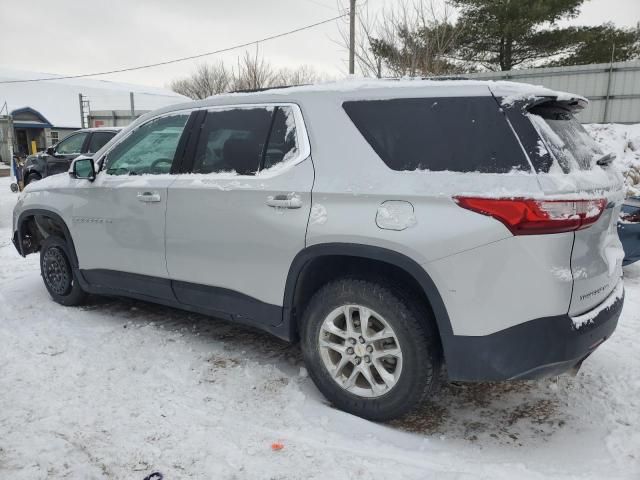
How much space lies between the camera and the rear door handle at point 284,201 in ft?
9.86

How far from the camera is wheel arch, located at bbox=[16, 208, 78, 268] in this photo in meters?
4.59

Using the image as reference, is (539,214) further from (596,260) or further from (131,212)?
(131,212)

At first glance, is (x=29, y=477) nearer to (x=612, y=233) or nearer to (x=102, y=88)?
(x=612, y=233)

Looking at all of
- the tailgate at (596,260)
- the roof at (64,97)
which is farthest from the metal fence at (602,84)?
the roof at (64,97)

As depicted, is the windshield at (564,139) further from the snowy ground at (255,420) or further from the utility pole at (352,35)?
the utility pole at (352,35)

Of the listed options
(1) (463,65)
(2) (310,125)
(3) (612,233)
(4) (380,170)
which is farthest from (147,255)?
(1) (463,65)

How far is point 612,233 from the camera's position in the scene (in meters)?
2.82

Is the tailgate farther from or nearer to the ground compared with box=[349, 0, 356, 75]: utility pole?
nearer to the ground

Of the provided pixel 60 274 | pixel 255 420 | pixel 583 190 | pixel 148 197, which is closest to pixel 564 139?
pixel 583 190

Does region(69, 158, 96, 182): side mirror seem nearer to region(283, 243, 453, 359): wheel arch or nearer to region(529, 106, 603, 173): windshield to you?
region(283, 243, 453, 359): wheel arch

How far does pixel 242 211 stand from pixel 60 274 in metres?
2.54

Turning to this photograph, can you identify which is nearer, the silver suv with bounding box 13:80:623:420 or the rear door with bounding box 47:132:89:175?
the silver suv with bounding box 13:80:623:420

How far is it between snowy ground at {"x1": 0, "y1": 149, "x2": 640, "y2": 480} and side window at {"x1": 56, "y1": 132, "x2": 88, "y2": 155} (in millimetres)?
10108

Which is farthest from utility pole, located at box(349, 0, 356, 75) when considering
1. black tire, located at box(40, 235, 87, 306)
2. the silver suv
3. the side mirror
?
the silver suv
